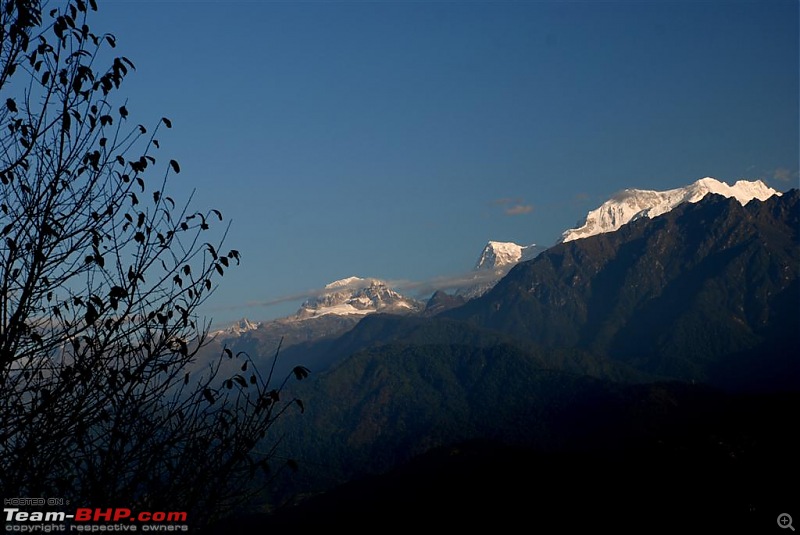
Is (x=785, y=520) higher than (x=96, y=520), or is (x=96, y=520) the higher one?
(x=96, y=520)

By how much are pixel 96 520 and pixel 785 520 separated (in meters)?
81.5

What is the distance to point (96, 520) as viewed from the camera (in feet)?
44.1

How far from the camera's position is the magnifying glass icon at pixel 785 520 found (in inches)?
2904

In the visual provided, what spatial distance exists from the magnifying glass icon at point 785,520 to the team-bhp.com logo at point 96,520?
245 feet

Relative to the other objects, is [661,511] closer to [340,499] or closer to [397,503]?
[397,503]

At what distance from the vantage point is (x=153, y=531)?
45.4 ft

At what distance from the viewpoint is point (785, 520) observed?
76.8 m

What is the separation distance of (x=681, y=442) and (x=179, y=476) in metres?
179

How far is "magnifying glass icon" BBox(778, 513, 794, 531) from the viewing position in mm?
73769

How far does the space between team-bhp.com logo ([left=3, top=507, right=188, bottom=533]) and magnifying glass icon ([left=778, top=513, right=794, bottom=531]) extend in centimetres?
7469

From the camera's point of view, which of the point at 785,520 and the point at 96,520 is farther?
the point at 785,520

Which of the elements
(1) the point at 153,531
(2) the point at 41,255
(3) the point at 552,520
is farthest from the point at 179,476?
(3) the point at 552,520

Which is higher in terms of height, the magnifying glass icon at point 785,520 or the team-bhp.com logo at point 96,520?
the team-bhp.com logo at point 96,520

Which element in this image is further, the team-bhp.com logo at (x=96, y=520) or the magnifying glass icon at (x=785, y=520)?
the magnifying glass icon at (x=785, y=520)
